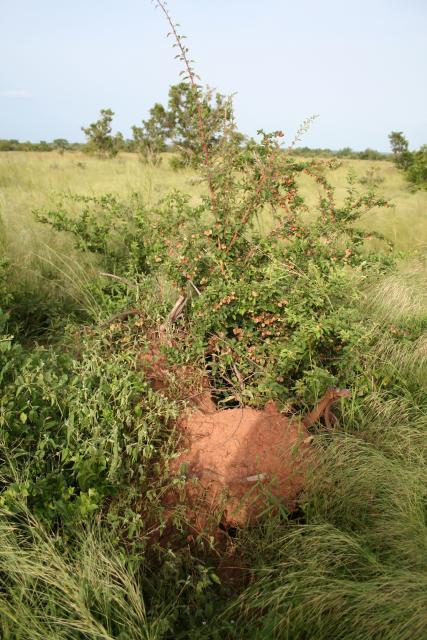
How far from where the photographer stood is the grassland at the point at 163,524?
1649 millimetres

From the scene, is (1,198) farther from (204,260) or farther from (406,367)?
(406,367)

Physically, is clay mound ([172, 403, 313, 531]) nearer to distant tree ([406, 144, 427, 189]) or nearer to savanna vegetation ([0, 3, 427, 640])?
savanna vegetation ([0, 3, 427, 640])

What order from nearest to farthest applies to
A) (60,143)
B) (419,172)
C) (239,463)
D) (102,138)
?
(239,463), (419,172), (102,138), (60,143)

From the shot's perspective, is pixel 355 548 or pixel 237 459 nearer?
pixel 355 548

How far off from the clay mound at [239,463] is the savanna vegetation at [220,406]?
0.06 metres

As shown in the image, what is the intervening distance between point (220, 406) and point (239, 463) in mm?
585

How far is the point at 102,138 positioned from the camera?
21531 mm

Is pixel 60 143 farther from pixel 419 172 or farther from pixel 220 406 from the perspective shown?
pixel 220 406

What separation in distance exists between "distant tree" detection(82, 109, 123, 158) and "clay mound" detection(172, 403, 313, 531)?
64.7ft

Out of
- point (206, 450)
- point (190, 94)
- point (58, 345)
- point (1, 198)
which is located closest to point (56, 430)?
point (206, 450)

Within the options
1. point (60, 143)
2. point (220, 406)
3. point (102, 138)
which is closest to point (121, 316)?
point (220, 406)

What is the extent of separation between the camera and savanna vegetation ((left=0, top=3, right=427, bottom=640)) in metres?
1.68

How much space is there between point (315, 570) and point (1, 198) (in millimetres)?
5324

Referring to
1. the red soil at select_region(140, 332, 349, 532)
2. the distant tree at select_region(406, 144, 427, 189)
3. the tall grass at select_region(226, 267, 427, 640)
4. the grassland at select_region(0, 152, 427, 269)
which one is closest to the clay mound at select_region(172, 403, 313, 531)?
the red soil at select_region(140, 332, 349, 532)
